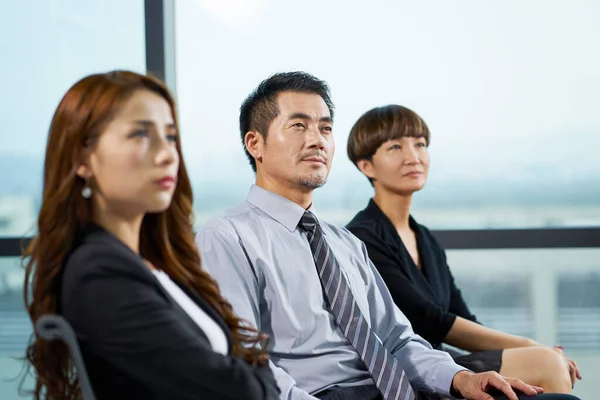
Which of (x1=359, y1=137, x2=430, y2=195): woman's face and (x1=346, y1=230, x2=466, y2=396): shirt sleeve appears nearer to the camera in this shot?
(x1=346, y1=230, x2=466, y2=396): shirt sleeve

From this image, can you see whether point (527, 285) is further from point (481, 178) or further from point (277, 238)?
point (277, 238)

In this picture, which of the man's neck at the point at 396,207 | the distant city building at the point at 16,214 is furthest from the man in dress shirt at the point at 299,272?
the distant city building at the point at 16,214

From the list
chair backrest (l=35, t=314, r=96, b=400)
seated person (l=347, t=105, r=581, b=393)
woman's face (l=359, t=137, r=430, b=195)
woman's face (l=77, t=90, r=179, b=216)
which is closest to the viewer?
chair backrest (l=35, t=314, r=96, b=400)

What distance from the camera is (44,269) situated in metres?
1.15

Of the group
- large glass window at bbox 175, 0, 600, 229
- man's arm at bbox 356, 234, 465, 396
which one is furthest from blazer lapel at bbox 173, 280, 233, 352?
large glass window at bbox 175, 0, 600, 229

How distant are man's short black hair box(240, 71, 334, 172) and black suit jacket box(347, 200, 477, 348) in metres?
0.56

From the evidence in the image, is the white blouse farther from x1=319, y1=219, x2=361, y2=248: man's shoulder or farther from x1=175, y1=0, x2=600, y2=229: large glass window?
x1=175, y1=0, x2=600, y2=229: large glass window

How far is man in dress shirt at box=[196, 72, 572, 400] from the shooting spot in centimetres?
184

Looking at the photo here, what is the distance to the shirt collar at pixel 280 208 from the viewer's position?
201 centimetres

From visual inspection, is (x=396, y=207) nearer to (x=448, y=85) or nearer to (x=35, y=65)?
(x=448, y=85)

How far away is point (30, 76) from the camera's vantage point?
3.89 meters

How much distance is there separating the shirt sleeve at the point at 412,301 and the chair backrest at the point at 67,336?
1.56 metres

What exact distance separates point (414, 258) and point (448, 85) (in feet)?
4.64

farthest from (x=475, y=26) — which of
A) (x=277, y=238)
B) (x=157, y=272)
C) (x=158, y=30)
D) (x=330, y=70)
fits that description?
(x=157, y=272)
